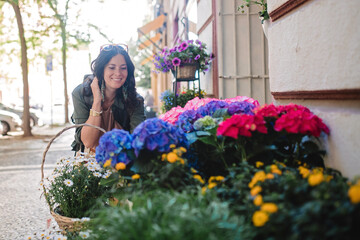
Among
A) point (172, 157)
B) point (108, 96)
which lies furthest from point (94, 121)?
point (172, 157)

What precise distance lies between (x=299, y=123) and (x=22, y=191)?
425 centimetres

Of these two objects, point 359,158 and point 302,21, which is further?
point 302,21

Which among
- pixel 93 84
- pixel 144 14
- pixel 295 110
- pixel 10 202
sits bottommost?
pixel 10 202

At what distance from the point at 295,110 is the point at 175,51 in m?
3.83

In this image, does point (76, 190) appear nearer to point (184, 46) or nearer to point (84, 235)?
point (84, 235)

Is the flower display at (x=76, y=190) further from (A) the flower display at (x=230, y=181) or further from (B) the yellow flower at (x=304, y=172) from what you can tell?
(B) the yellow flower at (x=304, y=172)

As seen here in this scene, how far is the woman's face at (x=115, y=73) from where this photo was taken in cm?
327

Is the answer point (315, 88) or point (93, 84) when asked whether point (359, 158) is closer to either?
point (315, 88)

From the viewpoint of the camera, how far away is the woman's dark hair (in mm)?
3279

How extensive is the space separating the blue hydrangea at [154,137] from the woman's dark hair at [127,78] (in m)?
1.54

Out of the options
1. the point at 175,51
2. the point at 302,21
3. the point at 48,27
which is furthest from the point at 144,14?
the point at 302,21

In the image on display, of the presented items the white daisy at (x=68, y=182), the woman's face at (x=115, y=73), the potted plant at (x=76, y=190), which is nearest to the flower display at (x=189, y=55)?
the woman's face at (x=115, y=73)

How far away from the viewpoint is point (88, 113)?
3377mm

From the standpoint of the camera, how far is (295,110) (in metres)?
2.09
